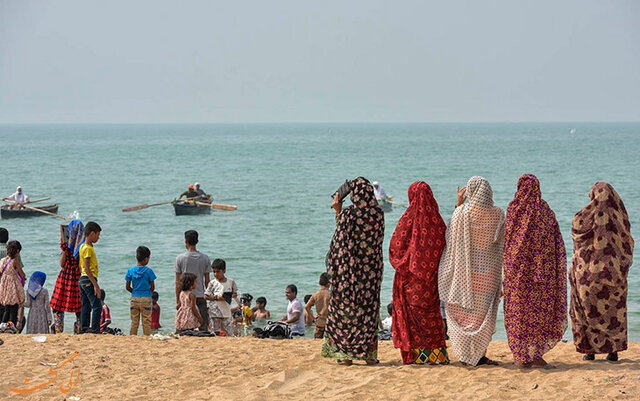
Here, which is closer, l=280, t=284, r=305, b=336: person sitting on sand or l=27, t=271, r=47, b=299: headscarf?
l=27, t=271, r=47, b=299: headscarf

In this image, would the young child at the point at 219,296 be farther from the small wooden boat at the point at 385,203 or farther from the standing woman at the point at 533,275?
the small wooden boat at the point at 385,203

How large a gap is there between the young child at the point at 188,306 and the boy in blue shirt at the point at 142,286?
36cm

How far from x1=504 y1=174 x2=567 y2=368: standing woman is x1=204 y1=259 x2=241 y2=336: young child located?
3.72 meters

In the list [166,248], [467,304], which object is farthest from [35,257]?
[467,304]

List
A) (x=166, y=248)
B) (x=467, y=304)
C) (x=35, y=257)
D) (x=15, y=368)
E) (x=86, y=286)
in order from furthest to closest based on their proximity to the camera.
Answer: (x=166, y=248) → (x=35, y=257) → (x=86, y=286) → (x=15, y=368) → (x=467, y=304)

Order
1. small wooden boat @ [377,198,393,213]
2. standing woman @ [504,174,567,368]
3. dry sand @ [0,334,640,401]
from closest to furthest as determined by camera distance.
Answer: dry sand @ [0,334,640,401]
standing woman @ [504,174,567,368]
small wooden boat @ [377,198,393,213]

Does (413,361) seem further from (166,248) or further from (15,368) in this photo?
(166,248)

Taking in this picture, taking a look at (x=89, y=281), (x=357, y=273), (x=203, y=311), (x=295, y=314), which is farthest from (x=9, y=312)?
(x=357, y=273)

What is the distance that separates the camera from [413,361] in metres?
6.84

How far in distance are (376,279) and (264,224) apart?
88.5ft

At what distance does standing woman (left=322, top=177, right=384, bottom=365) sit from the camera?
675cm

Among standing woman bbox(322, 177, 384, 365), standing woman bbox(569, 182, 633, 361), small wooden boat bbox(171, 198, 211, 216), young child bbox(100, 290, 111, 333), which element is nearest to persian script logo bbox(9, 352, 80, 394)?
young child bbox(100, 290, 111, 333)

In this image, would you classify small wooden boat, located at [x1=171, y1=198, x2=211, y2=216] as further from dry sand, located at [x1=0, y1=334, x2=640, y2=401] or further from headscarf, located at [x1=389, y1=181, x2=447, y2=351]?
headscarf, located at [x1=389, y1=181, x2=447, y2=351]

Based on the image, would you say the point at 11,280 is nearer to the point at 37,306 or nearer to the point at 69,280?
the point at 37,306
